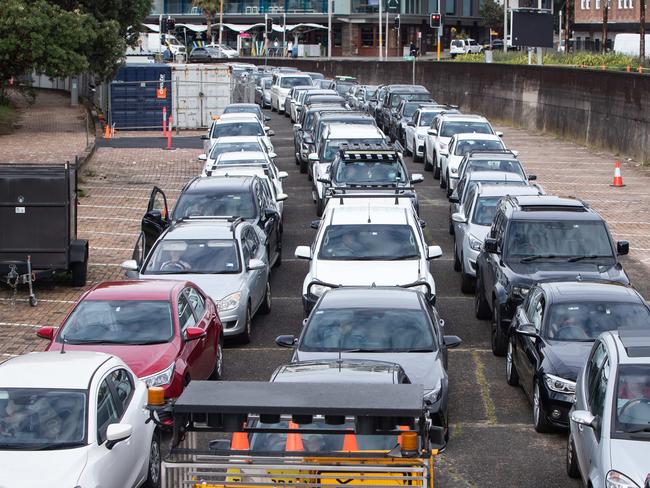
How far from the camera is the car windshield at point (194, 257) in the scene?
18047 millimetres

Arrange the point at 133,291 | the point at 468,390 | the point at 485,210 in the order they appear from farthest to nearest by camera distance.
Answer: the point at 485,210 → the point at 468,390 → the point at 133,291

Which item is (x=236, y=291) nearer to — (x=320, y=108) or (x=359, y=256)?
(x=359, y=256)

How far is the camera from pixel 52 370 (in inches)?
412

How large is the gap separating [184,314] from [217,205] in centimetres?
794

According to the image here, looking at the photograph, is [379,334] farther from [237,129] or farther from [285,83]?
[285,83]

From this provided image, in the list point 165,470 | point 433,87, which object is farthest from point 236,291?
point 433,87

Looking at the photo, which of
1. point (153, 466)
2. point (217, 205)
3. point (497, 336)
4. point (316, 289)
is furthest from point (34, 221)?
point (153, 466)

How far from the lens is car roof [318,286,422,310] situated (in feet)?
45.4

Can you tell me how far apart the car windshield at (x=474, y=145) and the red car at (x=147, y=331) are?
60.2 ft

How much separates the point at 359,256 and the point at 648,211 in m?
13.6

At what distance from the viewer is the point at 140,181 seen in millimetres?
35000

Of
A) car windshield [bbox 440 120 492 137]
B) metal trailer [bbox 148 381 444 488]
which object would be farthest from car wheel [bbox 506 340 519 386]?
car windshield [bbox 440 120 492 137]

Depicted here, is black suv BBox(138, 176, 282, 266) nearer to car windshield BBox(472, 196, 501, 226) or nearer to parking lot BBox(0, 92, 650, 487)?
parking lot BBox(0, 92, 650, 487)

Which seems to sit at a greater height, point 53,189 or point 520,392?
point 53,189
